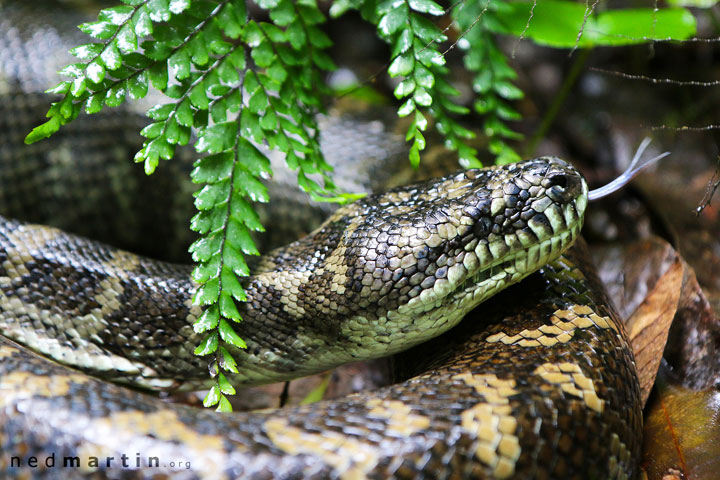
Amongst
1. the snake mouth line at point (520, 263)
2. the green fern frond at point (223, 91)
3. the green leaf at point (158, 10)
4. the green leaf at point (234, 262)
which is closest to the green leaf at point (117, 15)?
the green fern frond at point (223, 91)

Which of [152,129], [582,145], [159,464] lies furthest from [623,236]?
[159,464]

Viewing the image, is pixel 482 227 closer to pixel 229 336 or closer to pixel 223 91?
pixel 229 336

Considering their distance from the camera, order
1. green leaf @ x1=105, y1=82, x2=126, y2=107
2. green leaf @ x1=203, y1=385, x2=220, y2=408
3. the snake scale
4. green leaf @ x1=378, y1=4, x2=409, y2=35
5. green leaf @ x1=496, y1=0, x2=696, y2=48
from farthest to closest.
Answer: green leaf @ x1=496, y1=0, x2=696, y2=48 → green leaf @ x1=378, y1=4, x2=409, y2=35 → green leaf @ x1=105, y1=82, x2=126, y2=107 → green leaf @ x1=203, y1=385, x2=220, y2=408 → the snake scale

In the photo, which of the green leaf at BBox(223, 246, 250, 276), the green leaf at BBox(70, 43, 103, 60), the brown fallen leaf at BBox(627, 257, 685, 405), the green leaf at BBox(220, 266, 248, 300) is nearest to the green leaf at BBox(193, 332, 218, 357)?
the green leaf at BBox(220, 266, 248, 300)

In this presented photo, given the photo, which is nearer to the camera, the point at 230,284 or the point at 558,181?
the point at 558,181

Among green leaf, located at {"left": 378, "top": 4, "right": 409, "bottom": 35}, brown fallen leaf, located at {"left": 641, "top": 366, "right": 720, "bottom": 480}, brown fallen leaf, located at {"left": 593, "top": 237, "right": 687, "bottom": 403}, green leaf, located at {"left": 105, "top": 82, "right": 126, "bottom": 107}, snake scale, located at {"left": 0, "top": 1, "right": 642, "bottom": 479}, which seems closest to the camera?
snake scale, located at {"left": 0, "top": 1, "right": 642, "bottom": 479}

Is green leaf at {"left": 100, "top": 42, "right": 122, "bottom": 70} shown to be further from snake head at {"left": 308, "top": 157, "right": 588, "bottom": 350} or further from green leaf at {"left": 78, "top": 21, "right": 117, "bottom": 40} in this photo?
snake head at {"left": 308, "top": 157, "right": 588, "bottom": 350}

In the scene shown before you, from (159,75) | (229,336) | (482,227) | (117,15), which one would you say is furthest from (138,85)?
(482,227)
